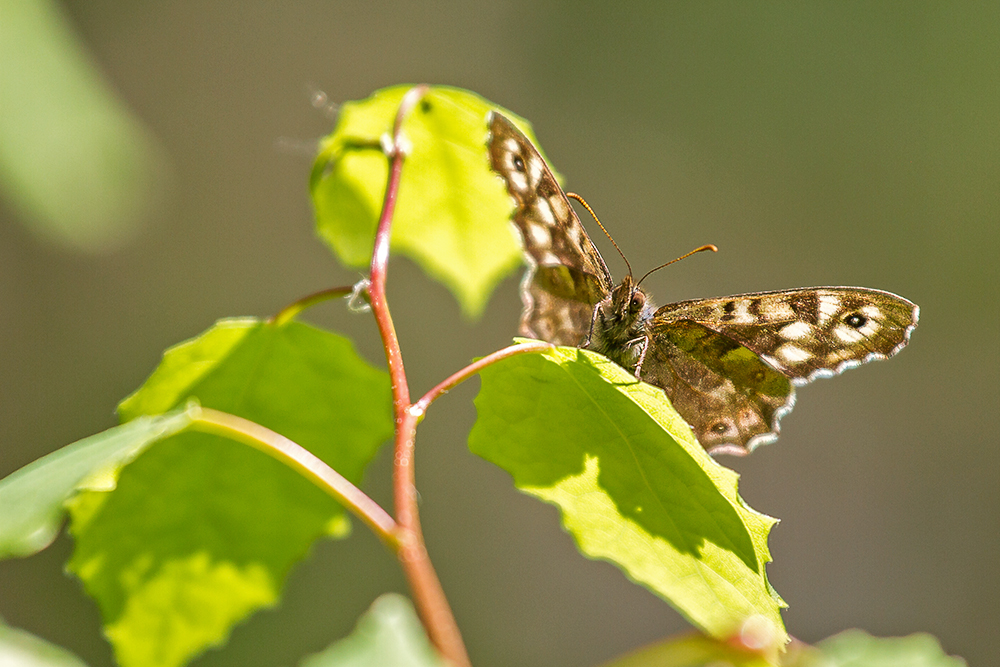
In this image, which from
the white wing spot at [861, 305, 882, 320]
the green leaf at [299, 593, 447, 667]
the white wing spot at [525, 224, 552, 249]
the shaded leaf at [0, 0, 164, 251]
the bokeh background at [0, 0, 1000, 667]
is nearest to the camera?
the green leaf at [299, 593, 447, 667]

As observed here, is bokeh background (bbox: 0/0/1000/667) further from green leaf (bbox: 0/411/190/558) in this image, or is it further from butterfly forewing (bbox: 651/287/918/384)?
green leaf (bbox: 0/411/190/558)

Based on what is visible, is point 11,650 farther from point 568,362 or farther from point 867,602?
point 867,602

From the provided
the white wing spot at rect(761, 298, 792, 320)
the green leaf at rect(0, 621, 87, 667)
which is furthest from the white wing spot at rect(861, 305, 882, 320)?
the green leaf at rect(0, 621, 87, 667)

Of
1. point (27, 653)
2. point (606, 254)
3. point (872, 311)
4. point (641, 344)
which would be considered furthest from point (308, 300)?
point (606, 254)

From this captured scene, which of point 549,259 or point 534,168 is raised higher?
point 534,168

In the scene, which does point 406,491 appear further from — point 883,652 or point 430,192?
point 430,192

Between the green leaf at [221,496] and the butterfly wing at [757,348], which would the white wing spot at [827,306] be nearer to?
the butterfly wing at [757,348]

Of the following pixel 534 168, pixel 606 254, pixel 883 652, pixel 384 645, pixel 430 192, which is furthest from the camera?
pixel 606 254
